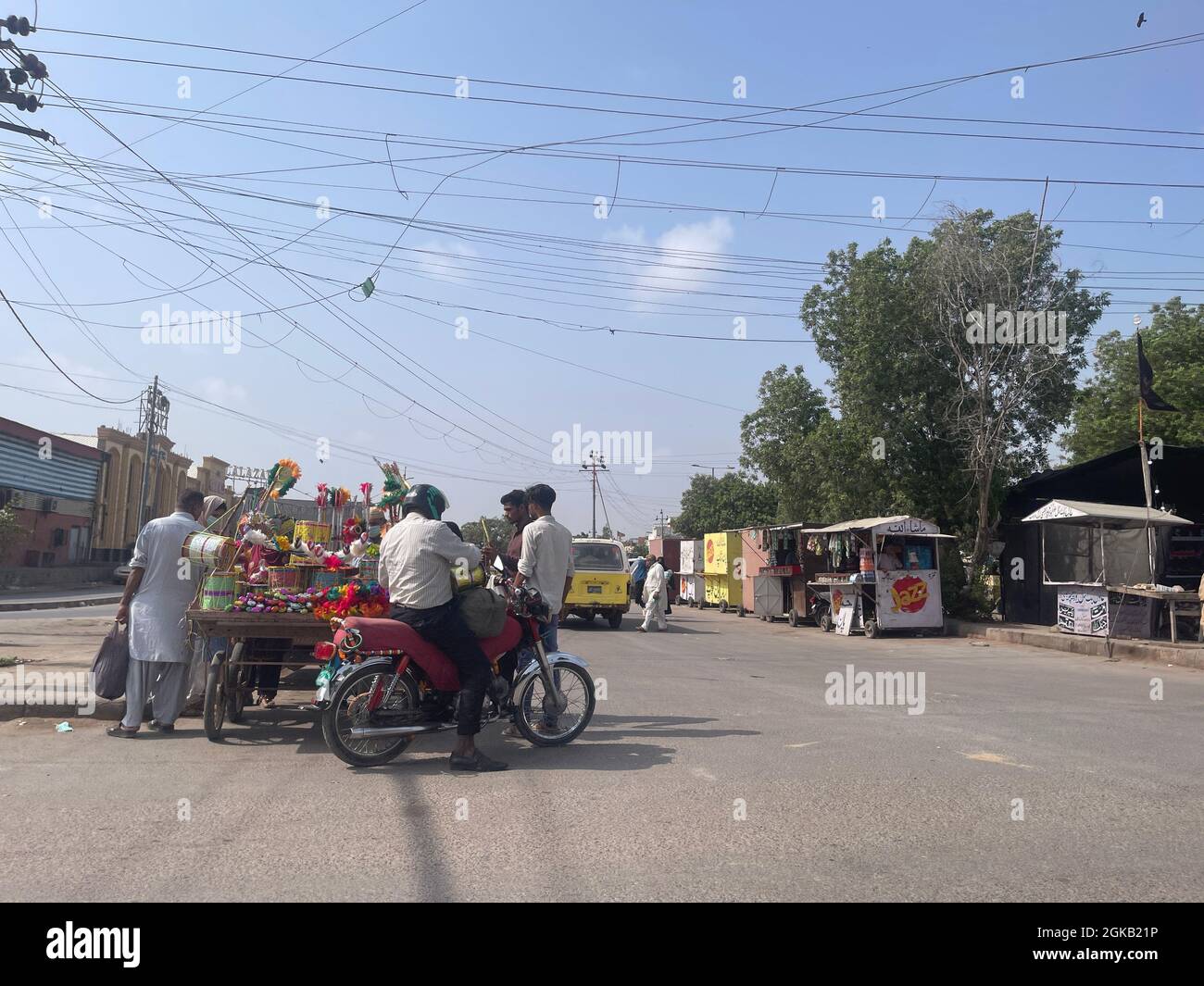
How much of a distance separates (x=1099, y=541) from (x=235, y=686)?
17.5 meters

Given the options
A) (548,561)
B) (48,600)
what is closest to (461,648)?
(548,561)

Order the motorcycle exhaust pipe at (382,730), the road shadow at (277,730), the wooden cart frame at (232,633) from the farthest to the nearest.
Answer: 1. the road shadow at (277,730)
2. the wooden cart frame at (232,633)
3. the motorcycle exhaust pipe at (382,730)

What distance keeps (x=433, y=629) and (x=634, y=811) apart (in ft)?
6.25

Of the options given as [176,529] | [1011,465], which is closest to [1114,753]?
[176,529]

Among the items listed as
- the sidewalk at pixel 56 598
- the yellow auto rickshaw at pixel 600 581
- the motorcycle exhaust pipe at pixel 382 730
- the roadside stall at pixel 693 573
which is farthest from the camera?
the roadside stall at pixel 693 573

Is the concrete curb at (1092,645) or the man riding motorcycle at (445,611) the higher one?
the man riding motorcycle at (445,611)

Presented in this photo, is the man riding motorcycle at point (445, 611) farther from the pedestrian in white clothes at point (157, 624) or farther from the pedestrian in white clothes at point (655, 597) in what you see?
the pedestrian in white clothes at point (655, 597)

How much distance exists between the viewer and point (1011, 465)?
76.8 ft

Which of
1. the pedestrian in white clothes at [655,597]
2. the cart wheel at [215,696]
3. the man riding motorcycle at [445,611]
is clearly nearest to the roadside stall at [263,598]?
the cart wheel at [215,696]

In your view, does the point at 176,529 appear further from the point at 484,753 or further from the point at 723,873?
the point at 723,873

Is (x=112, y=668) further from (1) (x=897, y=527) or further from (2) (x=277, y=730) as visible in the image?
(1) (x=897, y=527)

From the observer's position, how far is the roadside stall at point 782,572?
935 inches
